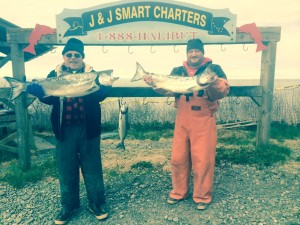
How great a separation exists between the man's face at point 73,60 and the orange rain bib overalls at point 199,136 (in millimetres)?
1632

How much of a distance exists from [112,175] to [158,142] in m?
3.12

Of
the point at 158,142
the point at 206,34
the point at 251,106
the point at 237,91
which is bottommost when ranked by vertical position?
the point at 158,142

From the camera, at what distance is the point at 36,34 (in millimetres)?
5926

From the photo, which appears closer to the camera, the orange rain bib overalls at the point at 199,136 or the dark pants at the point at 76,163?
the dark pants at the point at 76,163

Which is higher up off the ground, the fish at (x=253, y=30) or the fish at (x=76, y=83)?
the fish at (x=253, y=30)

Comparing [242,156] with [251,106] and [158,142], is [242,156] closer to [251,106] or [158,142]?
[158,142]

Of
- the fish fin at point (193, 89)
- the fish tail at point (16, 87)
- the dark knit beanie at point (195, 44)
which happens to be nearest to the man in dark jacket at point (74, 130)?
the fish tail at point (16, 87)

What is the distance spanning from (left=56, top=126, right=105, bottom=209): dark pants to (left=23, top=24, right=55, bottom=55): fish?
2868mm

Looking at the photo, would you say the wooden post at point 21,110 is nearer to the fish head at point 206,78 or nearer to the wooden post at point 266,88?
the fish head at point 206,78

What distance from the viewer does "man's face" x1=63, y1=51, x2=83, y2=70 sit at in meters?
3.99

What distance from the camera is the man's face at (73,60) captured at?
13.1ft

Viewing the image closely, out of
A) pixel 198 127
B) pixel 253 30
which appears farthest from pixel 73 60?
pixel 253 30

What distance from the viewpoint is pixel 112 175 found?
5820 millimetres

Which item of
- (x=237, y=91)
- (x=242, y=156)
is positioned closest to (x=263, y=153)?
(x=242, y=156)
